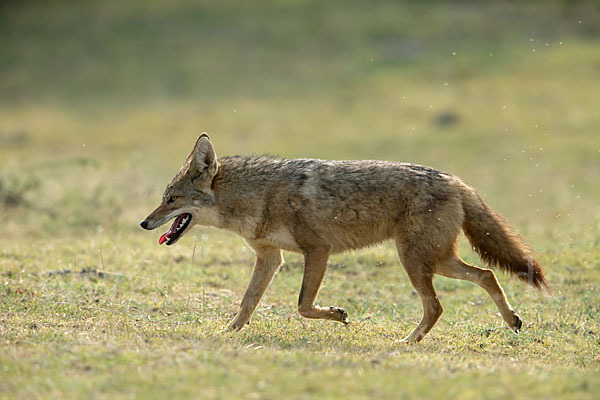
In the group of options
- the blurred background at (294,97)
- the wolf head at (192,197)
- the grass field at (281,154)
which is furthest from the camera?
the blurred background at (294,97)

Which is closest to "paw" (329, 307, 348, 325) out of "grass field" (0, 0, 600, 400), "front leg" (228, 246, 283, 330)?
"grass field" (0, 0, 600, 400)

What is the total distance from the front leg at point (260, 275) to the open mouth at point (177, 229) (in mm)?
721

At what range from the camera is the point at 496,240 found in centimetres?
741

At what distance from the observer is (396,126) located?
21.7 meters

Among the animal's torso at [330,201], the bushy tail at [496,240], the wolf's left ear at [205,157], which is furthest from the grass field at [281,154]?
the wolf's left ear at [205,157]

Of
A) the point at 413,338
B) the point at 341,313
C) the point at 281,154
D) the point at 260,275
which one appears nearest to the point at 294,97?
the point at 281,154

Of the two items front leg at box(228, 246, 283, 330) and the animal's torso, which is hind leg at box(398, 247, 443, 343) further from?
front leg at box(228, 246, 283, 330)

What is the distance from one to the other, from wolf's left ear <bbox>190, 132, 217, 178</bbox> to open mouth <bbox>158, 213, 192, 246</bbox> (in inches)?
18.5

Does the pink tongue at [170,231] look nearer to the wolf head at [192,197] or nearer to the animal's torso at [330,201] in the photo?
the wolf head at [192,197]

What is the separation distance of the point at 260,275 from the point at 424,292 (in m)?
1.60

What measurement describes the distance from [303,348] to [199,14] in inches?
1146

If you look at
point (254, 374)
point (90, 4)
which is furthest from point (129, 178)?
point (90, 4)

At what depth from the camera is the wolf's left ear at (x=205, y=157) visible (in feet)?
24.5

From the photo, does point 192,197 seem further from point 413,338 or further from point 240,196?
point 413,338
